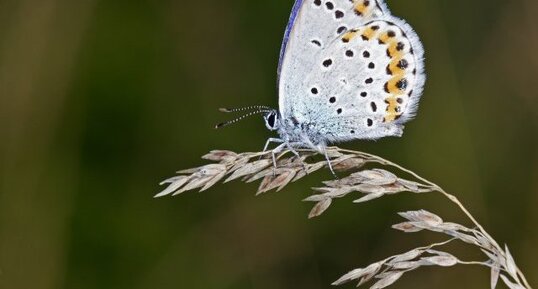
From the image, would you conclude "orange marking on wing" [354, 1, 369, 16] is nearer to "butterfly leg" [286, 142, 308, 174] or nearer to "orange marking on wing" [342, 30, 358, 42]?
"orange marking on wing" [342, 30, 358, 42]

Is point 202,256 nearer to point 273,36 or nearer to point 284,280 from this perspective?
point 284,280

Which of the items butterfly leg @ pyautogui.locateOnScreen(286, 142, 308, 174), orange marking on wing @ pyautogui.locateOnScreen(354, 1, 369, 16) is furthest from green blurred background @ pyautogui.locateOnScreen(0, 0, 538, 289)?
orange marking on wing @ pyautogui.locateOnScreen(354, 1, 369, 16)

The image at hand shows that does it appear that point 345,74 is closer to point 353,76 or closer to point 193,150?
point 353,76

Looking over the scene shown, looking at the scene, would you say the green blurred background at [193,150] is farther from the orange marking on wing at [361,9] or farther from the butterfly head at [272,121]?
the orange marking on wing at [361,9]

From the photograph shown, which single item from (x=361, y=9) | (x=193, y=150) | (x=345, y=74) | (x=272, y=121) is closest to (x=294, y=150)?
(x=272, y=121)

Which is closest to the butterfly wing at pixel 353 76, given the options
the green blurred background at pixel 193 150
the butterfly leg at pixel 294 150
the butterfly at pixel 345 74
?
the butterfly at pixel 345 74

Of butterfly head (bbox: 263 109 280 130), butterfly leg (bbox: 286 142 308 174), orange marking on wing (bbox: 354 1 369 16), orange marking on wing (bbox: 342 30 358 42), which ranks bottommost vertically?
butterfly leg (bbox: 286 142 308 174)
